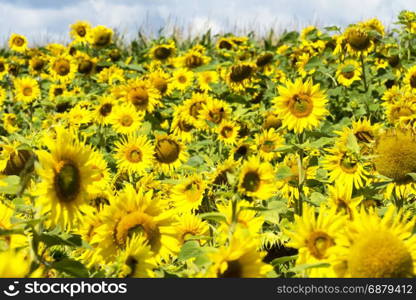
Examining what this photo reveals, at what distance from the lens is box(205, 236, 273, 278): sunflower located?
137 cm

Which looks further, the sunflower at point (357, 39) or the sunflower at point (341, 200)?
the sunflower at point (357, 39)

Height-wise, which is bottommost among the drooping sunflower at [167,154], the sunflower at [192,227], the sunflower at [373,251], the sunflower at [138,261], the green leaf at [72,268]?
the sunflower at [373,251]

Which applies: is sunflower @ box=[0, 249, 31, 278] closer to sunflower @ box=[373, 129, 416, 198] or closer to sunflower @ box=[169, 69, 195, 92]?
sunflower @ box=[373, 129, 416, 198]

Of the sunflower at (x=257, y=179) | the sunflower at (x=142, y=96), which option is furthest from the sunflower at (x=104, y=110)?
the sunflower at (x=257, y=179)

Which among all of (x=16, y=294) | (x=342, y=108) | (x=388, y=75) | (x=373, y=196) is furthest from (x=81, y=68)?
(x=16, y=294)

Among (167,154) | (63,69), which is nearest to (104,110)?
(167,154)

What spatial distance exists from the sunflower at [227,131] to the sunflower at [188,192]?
1474 millimetres

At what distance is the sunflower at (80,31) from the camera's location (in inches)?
325

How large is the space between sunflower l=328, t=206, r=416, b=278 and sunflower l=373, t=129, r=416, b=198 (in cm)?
77

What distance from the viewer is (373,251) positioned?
1.38 meters

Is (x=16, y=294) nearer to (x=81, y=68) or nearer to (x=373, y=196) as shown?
(x=373, y=196)

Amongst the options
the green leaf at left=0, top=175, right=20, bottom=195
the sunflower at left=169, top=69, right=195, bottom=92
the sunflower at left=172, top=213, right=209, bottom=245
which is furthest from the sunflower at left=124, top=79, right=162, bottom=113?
the green leaf at left=0, top=175, right=20, bottom=195

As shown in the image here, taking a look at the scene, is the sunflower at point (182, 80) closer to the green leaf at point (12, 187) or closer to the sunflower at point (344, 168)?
the sunflower at point (344, 168)

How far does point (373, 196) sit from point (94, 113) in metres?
3.07
